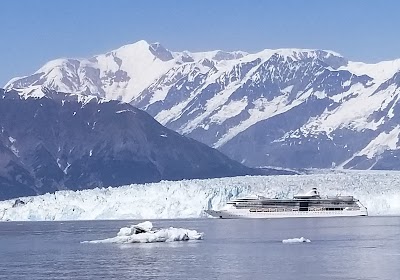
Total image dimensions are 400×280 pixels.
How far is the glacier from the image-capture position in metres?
127

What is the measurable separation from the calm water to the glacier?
39.8m

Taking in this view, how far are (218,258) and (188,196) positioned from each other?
217 ft

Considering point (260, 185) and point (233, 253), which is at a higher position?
point (260, 185)

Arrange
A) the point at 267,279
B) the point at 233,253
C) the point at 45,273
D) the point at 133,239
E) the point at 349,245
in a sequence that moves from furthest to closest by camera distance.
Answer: the point at 133,239
the point at 349,245
the point at 233,253
the point at 45,273
the point at 267,279

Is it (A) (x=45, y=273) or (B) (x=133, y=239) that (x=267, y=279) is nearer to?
(A) (x=45, y=273)

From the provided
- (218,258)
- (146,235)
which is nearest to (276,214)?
(146,235)

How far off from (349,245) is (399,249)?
5.75 m

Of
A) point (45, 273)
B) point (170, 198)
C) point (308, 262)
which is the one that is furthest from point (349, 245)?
point (170, 198)

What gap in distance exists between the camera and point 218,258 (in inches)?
2406

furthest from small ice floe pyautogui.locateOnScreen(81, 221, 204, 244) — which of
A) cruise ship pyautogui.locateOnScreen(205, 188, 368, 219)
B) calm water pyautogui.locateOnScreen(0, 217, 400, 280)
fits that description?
cruise ship pyautogui.locateOnScreen(205, 188, 368, 219)

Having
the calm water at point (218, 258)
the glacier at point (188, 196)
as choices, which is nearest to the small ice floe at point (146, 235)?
the calm water at point (218, 258)

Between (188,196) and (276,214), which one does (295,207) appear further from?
(188,196)

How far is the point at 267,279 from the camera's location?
162ft

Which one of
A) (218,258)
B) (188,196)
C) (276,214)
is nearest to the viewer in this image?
(218,258)
